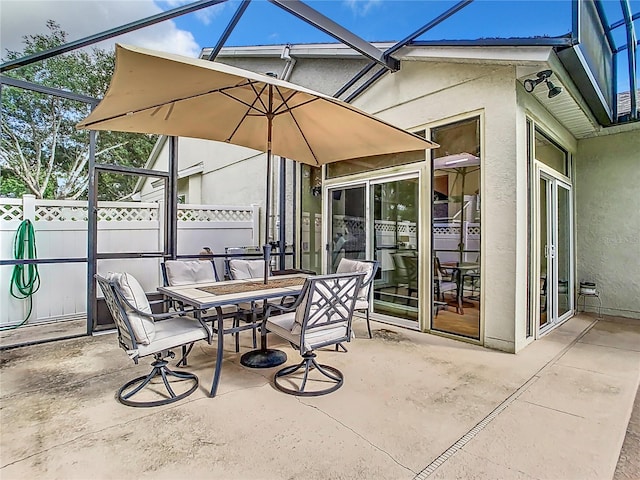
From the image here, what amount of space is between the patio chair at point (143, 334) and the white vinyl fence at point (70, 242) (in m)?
2.93

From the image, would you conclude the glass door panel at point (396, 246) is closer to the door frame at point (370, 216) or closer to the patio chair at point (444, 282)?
the door frame at point (370, 216)

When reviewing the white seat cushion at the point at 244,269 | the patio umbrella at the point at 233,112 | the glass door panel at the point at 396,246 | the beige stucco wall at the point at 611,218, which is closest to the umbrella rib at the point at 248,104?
the patio umbrella at the point at 233,112

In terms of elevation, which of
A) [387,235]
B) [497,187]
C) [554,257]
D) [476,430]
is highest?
[497,187]

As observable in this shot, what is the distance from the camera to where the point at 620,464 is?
6.48 ft

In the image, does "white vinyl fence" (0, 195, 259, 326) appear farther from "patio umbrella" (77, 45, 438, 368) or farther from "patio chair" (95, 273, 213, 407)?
"patio chair" (95, 273, 213, 407)

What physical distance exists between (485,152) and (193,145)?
873 cm

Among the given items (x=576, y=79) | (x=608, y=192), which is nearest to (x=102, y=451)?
(x=576, y=79)

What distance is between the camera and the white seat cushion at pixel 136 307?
2500 mm

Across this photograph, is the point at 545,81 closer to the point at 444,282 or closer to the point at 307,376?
the point at 444,282

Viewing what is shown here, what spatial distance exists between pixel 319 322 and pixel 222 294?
0.88 m

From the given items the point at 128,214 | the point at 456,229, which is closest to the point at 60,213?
the point at 128,214

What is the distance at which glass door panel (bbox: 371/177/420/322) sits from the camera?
195 inches

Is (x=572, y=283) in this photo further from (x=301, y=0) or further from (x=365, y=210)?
(x=301, y=0)

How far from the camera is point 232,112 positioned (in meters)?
3.91
